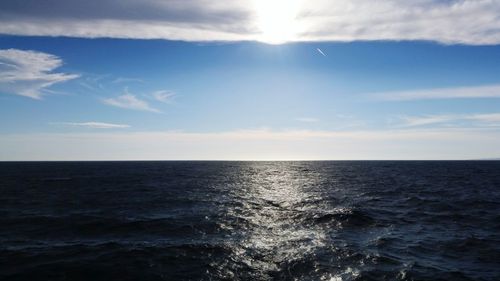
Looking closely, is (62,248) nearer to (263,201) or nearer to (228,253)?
(228,253)

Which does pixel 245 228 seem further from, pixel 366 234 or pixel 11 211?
pixel 11 211

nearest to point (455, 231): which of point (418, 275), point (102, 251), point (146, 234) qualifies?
point (418, 275)

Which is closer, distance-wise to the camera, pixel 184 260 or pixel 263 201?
pixel 184 260

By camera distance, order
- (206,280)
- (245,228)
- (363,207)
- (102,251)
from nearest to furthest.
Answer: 1. (206,280)
2. (102,251)
3. (245,228)
4. (363,207)

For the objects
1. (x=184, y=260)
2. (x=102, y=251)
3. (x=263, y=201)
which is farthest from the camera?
(x=263, y=201)

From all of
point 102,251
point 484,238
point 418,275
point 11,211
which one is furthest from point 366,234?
point 11,211

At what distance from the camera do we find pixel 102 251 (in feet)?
73.4

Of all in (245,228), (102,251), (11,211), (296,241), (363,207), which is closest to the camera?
(102,251)

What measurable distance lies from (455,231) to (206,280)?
18588 millimetres

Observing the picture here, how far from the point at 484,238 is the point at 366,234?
23.1 feet

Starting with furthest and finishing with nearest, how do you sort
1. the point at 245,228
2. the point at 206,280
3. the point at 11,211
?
1. the point at 11,211
2. the point at 245,228
3. the point at 206,280

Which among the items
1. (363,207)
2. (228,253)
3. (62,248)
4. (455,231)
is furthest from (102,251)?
(363,207)

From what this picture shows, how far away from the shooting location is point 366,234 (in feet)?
88.3

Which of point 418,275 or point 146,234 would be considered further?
point 146,234
